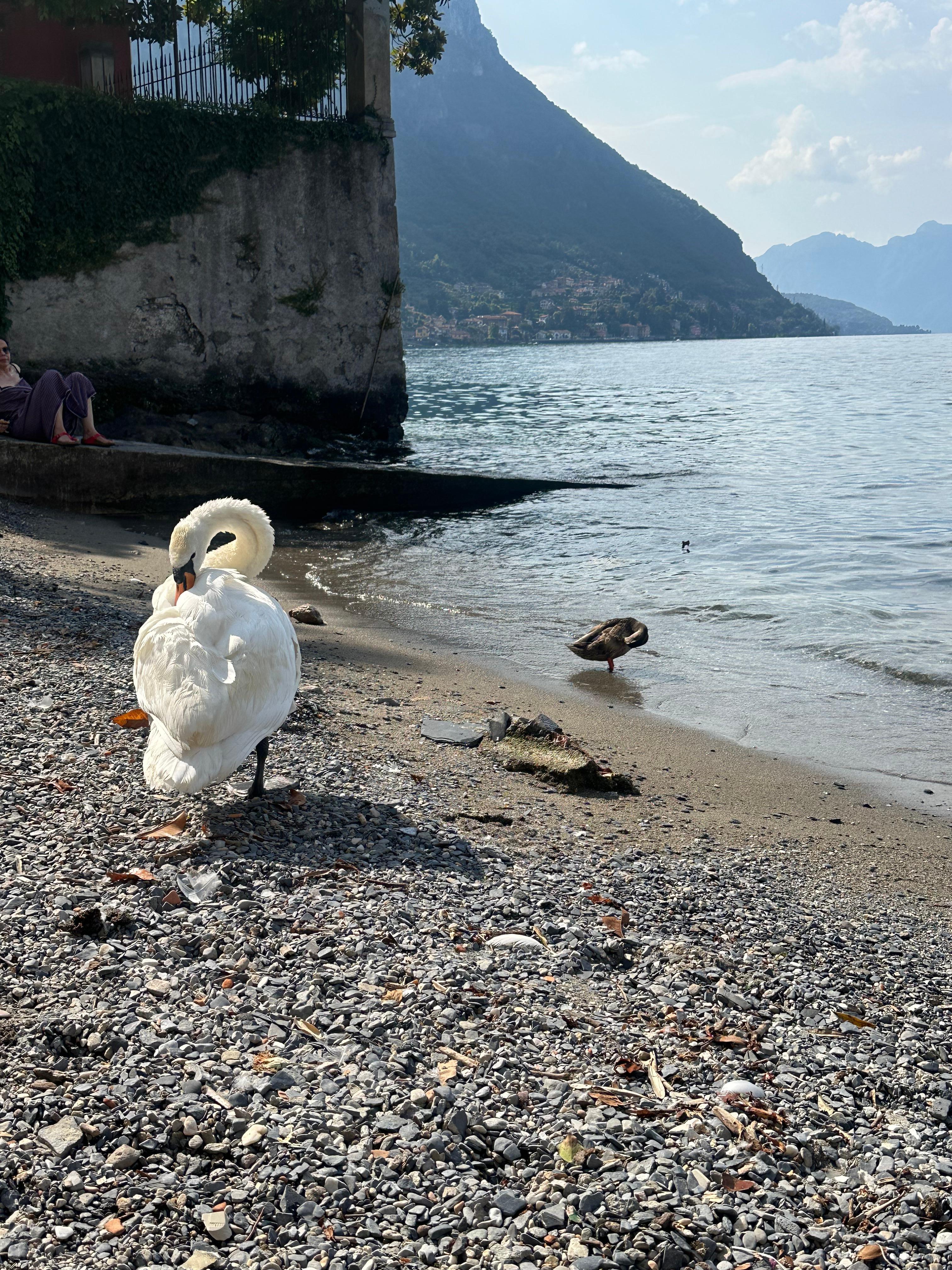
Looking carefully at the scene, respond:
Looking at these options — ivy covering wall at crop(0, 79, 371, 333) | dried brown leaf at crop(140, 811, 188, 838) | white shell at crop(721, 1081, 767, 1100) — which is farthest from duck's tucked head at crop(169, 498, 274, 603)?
ivy covering wall at crop(0, 79, 371, 333)

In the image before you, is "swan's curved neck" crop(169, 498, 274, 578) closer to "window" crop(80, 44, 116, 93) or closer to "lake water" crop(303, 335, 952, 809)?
"lake water" crop(303, 335, 952, 809)

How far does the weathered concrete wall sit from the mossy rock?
1382 cm

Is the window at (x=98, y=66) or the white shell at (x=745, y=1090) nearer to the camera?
the white shell at (x=745, y=1090)

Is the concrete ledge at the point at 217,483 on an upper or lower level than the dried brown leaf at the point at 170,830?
upper

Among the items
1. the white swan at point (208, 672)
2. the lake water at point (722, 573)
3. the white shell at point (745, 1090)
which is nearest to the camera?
the white shell at point (745, 1090)

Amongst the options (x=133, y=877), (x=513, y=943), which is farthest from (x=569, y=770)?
(x=133, y=877)

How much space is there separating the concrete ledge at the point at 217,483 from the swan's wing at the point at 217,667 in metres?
8.90

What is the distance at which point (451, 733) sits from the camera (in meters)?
6.47

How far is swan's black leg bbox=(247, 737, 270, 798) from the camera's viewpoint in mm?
4891

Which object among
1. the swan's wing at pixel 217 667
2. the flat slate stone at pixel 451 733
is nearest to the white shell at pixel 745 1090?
the swan's wing at pixel 217 667

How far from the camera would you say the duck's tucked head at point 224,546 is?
521 cm

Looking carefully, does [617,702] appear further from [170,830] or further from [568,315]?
[568,315]

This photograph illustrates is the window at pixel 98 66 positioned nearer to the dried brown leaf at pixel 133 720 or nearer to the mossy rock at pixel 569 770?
the dried brown leaf at pixel 133 720

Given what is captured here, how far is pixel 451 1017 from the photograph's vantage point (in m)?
3.35
